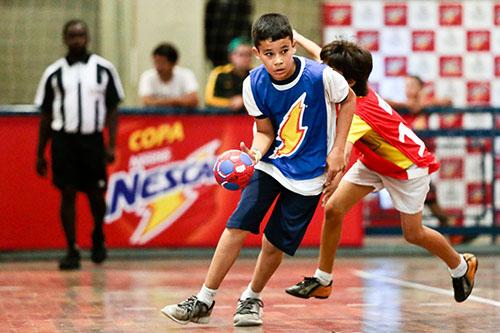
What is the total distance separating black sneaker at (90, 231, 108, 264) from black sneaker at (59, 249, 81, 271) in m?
0.39

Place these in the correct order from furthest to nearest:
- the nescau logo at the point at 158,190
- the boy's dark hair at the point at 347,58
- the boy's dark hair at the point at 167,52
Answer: the boy's dark hair at the point at 167,52 → the nescau logo at the point at 158,190 → the boy's dark hair at the point at 347,58

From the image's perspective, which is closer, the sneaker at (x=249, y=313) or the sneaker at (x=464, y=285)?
the sneaker at (x=249, y=313)

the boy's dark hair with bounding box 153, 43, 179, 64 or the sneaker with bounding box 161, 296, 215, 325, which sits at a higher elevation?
the boy's dark hair with bounding box 153, 43, 179, 64

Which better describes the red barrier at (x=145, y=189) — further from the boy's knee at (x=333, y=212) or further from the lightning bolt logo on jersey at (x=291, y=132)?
the lightning bolt logo on jersey at (x=291, y=132)

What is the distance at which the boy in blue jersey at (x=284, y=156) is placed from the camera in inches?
299

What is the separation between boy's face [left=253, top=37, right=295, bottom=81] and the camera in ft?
24.3

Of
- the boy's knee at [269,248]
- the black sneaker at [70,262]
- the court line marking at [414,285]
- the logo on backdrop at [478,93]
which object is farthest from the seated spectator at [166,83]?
the boy's knee at [269,248]

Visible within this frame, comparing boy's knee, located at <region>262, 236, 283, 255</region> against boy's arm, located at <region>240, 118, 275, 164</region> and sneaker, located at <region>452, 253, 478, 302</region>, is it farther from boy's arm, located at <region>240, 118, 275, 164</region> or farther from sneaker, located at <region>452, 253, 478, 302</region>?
sneaker, located at <region>452, 253, 478, 302</region>

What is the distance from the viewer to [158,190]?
534 inches

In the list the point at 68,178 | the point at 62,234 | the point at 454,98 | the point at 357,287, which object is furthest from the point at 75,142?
the point at 454,98

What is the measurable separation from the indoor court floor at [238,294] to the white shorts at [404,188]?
712 millimetres

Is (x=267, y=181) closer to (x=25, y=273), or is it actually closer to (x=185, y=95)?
(x=25, y=273)

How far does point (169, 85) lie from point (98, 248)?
2395mm

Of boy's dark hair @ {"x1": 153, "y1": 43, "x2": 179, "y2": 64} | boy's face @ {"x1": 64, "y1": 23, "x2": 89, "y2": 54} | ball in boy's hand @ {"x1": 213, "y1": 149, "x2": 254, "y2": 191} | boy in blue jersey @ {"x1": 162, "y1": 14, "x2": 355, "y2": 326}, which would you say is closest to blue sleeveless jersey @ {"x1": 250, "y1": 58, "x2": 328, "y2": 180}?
boy in blue jersey @ {"x1": 162, "y1": 14, "x2": 355, "y2": 326}
